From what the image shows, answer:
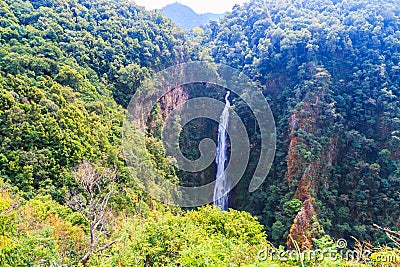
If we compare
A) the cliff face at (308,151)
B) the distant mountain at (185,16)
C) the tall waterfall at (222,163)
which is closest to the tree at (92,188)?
the cliff face at (308,151)

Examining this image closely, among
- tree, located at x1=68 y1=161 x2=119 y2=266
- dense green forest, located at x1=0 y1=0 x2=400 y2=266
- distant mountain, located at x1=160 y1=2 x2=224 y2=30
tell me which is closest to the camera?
dense green forest, located at x1=0 y1=0 x2=400 y2=266

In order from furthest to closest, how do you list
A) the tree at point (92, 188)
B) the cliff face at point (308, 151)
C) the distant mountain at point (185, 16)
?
the distant mountain at point (185, 16) → the cliff face at point (308, 151) → the tree at point (92, 188)

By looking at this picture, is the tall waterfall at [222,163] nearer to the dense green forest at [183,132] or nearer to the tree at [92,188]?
the dense green forest at [183,132]

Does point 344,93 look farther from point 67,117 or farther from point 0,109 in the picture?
point 0,109

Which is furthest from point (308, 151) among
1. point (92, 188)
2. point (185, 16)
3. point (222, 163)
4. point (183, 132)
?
point (185, 16)

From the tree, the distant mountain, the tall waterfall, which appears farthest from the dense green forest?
the distant mountain

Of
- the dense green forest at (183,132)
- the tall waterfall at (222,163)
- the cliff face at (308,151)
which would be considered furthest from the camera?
the tall waterfall at (222,163)

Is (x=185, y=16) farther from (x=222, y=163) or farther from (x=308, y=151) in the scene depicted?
(x=308, y=151)

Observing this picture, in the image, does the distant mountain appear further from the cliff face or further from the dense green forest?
the cliff face

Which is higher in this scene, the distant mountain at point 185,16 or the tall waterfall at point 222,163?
the distant mountain at point 185,16
